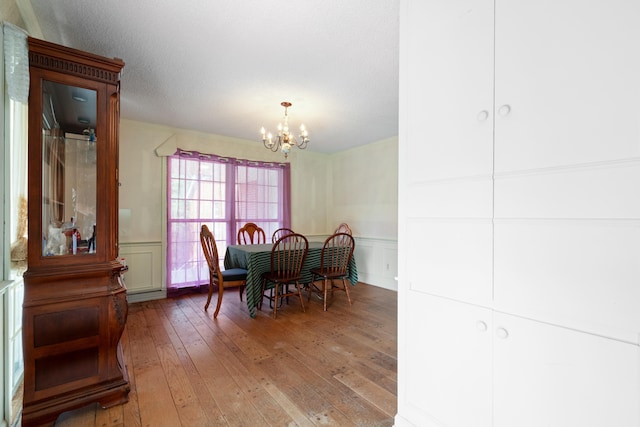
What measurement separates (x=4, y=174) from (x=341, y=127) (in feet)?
11.3

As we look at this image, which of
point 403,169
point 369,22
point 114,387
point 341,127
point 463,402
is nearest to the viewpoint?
point 463,402

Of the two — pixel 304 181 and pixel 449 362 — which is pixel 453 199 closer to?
pixel 449 362

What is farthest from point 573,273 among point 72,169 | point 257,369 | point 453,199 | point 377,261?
point 377,261

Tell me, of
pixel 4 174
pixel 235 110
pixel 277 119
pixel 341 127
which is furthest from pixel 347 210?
pixel 4 174

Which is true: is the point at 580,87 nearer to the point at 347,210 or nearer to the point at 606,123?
the point at 606,123

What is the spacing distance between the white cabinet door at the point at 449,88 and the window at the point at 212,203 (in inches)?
147

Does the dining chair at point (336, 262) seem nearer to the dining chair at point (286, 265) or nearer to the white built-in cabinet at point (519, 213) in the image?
the dining chair at point (286, 265)

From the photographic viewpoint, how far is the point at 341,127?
161 inches

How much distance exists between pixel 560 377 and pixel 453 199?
70 centimetres

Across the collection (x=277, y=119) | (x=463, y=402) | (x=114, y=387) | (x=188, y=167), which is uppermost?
(x=277, y=119)

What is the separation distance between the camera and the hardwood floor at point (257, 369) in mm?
1607

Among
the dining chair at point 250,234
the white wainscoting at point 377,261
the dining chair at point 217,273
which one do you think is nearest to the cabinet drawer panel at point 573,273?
the dining chair at point 217,273

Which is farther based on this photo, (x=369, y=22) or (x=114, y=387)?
(x=369, y=22)

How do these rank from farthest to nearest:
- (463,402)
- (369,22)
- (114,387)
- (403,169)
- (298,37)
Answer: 1. (298,37)
2. (369,22)
3. (114,387)
4. (403,169)
5. (463,402)
